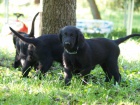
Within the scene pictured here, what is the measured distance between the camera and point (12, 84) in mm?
5656

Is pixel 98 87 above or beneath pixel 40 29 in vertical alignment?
beneath

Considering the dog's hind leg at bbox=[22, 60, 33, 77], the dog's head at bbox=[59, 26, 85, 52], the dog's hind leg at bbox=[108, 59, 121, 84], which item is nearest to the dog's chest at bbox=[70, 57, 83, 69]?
the dog's head at bbox=[59, 26, 85, 52]

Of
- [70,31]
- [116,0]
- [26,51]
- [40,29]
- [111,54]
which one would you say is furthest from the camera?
[116,0]

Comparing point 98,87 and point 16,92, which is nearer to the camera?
point 16,92

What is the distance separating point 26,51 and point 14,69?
0.57 m

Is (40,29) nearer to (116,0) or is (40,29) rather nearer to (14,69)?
(14,69)

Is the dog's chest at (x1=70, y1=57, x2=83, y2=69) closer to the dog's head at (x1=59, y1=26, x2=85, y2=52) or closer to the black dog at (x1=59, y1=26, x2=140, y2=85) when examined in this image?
the black dog at (x1=59, y1=26, x2=140, y2=85)

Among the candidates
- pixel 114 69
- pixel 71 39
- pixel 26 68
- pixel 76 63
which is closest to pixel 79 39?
pixel 71 39

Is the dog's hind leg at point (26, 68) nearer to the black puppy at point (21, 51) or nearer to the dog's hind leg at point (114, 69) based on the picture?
the black puppy at point (21, 51)

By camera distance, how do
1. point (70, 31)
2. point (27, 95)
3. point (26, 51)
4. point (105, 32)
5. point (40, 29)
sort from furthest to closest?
point (105, 32) → point (40, 29) → point (26, 51) → point (70, 31) → point (27, 95)

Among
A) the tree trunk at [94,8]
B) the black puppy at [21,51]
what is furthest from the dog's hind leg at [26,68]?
the tree trunk at [94,8]

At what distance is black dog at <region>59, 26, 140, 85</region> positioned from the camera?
18.5 feet

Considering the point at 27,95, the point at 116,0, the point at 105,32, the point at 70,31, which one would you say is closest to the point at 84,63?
the point at 70,31

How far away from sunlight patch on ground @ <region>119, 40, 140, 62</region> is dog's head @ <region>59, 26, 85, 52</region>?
2952mm
